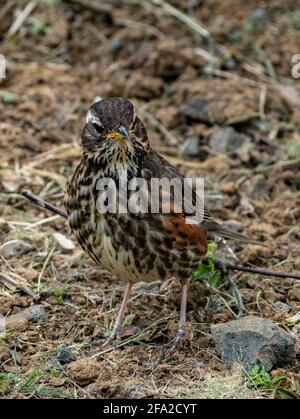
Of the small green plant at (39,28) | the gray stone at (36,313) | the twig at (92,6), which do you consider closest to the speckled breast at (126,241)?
the gray stone at (36,313)

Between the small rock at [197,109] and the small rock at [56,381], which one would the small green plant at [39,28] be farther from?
the small rock at [56,381]

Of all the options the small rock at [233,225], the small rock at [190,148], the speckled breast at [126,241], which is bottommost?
the small rock at [190,148]

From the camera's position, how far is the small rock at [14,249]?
7.73 meters

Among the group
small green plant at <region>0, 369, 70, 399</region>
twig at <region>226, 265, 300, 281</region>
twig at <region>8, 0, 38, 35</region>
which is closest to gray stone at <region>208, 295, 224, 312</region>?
twig at <region>226, 265, 300, 281</region>

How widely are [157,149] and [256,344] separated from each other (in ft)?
13.5

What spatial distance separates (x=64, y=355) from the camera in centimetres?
629

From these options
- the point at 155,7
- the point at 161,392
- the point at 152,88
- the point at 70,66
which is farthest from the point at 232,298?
the point at 155,7

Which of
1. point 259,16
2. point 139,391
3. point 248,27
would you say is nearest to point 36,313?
point 139,391

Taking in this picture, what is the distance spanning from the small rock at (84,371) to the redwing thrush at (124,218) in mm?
610

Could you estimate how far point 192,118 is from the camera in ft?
33.5

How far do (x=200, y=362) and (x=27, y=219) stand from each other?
269 cm
